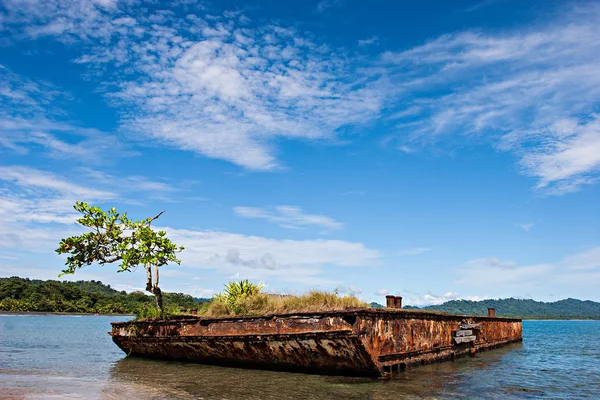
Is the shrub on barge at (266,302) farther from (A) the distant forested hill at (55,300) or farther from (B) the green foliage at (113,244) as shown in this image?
(A) the distant forested hill at (55,300)

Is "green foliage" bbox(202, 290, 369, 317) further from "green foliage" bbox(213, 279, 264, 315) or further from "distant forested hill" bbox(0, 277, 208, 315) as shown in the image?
"distant forested hill" bbox(0, 277, 208, 315)

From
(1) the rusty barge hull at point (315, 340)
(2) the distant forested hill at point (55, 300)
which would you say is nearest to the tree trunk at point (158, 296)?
(1) the rusty barge hull at point (315, 340)

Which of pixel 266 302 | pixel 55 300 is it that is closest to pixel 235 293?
pixel 266 302

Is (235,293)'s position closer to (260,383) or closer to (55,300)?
(260,383)

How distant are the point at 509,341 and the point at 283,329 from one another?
73.6 feet

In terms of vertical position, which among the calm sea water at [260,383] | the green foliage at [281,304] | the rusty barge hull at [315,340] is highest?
the green foliage at [281,304]

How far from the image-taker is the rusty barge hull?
1266 cm

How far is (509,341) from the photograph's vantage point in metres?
30.3

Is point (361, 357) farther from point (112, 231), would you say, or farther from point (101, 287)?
point (101, 287)

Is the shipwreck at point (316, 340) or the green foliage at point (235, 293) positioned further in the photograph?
the green foliage at point (235, 293)

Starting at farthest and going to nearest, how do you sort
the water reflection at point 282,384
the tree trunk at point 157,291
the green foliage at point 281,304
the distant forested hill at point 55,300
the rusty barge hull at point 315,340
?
the distant forested hill at point 55,300 → the tree trunk at point 157,291 → the green foliage at point 281,304 → the rusty barge hull at point 315,340 → the water reflection at point 282,384

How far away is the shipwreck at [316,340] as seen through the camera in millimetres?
12672

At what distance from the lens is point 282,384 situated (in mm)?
12242

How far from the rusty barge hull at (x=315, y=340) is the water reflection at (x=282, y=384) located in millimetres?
409
